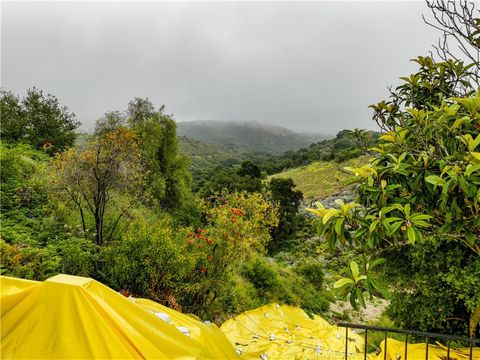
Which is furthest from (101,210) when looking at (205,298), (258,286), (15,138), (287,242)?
(287,242)

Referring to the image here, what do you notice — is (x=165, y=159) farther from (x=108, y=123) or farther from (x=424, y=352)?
(x=424, y=352)

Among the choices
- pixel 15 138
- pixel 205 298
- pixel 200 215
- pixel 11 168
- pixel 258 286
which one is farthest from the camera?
pixel 200 215

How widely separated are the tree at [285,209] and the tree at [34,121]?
10.2 meters

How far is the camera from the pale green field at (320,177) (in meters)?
20.7

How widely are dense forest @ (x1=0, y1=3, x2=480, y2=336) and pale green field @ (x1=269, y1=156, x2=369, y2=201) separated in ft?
35.2

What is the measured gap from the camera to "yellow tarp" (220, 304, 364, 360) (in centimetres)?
496

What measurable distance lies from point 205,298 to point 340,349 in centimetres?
266

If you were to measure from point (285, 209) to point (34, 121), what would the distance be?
12369 millimetres

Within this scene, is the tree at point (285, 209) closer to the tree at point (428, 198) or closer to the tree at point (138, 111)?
the tree at point (138, 111)

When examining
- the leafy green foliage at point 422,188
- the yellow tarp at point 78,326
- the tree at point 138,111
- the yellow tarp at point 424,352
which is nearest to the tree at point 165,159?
the tree at point 138,111

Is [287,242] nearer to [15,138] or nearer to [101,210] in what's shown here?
[101,210]

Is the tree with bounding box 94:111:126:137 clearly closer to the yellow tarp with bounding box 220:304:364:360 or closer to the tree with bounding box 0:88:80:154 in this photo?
the tree with bounding box 0:88:80:154

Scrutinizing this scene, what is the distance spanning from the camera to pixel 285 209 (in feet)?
52.3

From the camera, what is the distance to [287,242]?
1541cm
